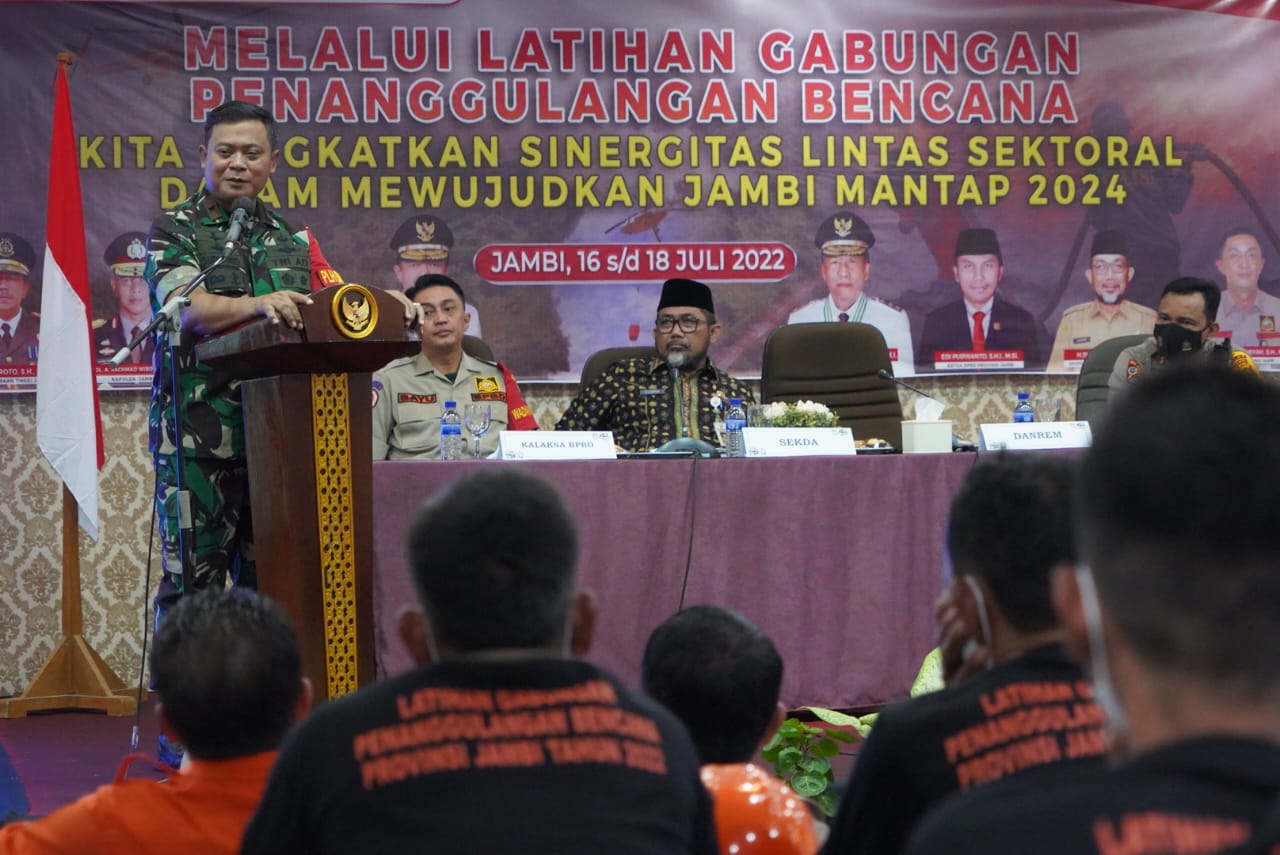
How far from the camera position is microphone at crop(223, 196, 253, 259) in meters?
2.64

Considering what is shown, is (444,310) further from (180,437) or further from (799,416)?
(180,437)

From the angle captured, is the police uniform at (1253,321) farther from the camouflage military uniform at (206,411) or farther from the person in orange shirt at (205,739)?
the person in orange shirt at (205,739)

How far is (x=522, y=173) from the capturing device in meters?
5.31

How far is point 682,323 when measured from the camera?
4.55 m

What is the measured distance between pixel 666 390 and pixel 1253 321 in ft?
8.45

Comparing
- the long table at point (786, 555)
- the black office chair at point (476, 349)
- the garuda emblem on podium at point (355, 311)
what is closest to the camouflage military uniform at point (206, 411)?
the garuda emblem on podium at point (355, 311)

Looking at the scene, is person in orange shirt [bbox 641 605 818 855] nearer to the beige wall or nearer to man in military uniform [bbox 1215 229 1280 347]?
the beige wall

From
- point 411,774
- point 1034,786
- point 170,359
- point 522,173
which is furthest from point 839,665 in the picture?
point 1034,786

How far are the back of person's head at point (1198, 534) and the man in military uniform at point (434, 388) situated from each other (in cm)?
383

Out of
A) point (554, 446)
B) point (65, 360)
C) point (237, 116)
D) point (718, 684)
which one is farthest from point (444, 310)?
point (718, 684)

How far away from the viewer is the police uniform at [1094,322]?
5504 millimetres

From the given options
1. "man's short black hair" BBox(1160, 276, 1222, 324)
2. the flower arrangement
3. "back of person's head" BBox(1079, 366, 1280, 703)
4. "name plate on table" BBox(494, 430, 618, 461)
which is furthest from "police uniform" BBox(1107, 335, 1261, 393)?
"back of person's head" BBox(1079, 366, 1280, 703)

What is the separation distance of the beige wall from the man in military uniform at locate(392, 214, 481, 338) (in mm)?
574

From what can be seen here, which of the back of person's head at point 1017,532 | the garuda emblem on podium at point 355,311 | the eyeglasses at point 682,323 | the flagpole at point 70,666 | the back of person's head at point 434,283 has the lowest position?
the flagpole at point 70,666
